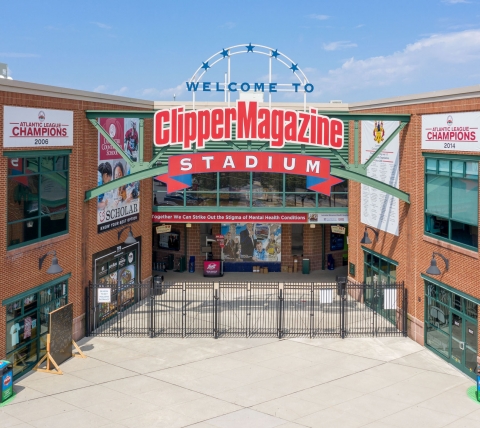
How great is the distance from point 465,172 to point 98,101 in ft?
42.8

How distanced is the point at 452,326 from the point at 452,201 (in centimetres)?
393

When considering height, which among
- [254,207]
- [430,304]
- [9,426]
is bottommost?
[9,426]

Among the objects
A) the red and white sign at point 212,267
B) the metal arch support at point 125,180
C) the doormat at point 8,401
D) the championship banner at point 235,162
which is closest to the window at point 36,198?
the metal arch support at point 125,180

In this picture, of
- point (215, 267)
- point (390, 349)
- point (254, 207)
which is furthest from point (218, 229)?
point (390, 349)

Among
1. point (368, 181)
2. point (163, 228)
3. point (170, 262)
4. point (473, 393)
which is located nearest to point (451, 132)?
point (368, 181)

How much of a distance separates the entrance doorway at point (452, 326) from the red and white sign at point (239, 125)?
6631mm

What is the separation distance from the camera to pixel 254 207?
98.7ft

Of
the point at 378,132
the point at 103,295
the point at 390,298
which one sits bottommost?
the point at 390,298

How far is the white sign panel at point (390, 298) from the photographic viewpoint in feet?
76.0

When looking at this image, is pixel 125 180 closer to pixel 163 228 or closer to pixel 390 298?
pixel 163 228

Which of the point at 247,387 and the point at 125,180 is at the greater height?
the point at 125,180

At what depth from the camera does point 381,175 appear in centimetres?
2589

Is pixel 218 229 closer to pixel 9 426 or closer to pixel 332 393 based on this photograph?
pixel 332 393

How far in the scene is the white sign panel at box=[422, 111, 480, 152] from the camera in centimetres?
1889
